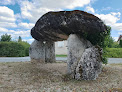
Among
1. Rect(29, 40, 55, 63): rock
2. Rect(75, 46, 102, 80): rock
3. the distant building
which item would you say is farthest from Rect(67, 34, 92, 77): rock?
the distant building

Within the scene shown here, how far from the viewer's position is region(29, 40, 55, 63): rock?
9.34m

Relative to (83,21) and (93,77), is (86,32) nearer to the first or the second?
(83,21)

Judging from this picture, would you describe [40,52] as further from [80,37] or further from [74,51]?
[74,51]

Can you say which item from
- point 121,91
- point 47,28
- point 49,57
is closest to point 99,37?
point 47,28

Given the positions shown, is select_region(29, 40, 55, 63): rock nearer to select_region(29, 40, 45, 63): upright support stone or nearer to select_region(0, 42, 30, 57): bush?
select_region(29, 40, 45, 63): upright support stone

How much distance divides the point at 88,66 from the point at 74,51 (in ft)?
2.90

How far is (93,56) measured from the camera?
16.4 ft

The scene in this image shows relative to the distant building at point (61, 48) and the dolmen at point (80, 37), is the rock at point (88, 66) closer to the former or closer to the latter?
the dolmen at point (80, 37)

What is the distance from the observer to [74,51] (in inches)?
209

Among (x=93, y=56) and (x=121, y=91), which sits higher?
(x=93, y=56)

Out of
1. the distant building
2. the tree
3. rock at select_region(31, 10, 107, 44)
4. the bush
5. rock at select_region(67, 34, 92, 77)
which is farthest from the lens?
the tree

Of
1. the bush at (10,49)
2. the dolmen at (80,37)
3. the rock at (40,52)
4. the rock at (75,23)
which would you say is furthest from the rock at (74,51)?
the bush at (10,49)

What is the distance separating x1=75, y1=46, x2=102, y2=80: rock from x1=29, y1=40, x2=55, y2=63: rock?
4.81m

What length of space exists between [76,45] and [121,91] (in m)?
2.48
